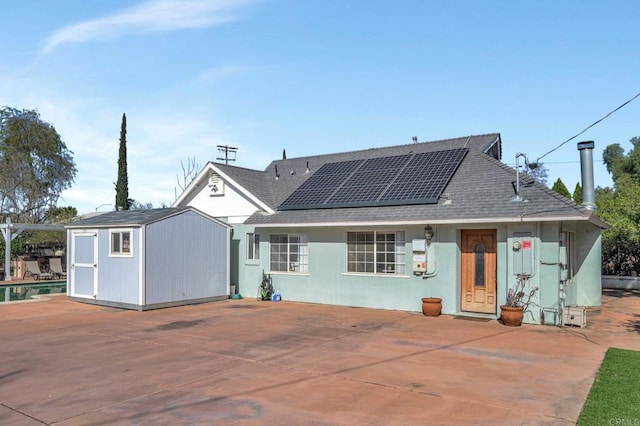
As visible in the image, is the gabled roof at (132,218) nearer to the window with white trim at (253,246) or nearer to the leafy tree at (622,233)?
the window with white trim at (253,246)

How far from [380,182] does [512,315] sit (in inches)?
249

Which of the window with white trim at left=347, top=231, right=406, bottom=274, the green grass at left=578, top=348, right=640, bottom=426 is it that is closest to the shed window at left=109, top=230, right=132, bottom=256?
the window with white trim at left=347, top=231, right=406, bottom=274

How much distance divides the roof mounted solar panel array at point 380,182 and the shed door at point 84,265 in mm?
6515

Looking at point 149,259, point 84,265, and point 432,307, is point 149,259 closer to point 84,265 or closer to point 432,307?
point 84,265

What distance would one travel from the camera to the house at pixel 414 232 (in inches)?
481

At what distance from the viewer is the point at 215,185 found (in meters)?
19.5

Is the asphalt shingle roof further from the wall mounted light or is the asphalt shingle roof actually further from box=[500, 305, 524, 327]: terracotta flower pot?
box=[500, 305, 524, 327]: terracotta flower pot

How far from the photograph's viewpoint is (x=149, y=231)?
14.9 metres

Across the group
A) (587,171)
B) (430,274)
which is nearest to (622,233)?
(587,171)

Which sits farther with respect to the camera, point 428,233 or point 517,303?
point 428,233

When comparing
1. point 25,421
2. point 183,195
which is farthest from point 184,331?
point 183,195

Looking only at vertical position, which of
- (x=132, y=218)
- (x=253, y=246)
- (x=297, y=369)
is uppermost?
(x=132, y=218)

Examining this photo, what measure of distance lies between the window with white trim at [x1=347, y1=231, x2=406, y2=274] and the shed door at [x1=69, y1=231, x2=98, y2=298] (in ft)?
27.8

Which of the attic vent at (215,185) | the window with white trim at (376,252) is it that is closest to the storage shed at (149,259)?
the attic vent at (215,185)
